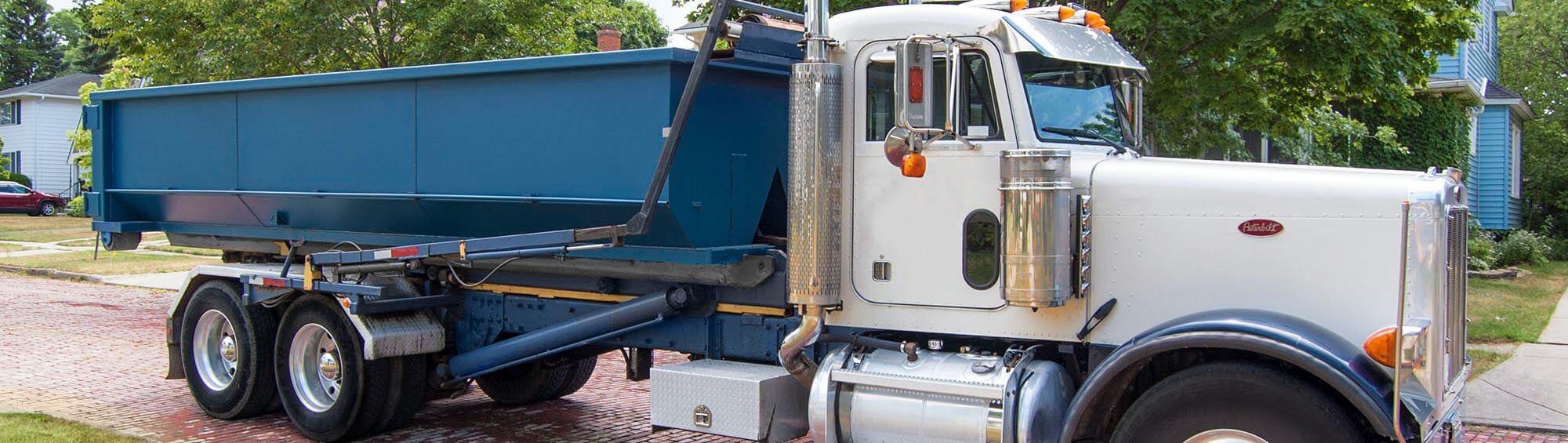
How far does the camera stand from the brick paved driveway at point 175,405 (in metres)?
8.56

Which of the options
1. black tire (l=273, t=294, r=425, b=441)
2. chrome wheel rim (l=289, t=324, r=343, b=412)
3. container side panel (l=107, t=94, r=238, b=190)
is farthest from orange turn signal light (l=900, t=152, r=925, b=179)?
container side panel (l=107, t=94, r=238, b=190)

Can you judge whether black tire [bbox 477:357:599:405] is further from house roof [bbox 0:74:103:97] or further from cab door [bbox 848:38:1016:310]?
house roof [bbox 0:74:103:97]

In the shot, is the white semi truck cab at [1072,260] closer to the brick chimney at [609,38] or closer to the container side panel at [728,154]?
the container side panel at [728,154]

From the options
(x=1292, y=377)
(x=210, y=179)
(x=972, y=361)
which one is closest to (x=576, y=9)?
(x=210, y=179)

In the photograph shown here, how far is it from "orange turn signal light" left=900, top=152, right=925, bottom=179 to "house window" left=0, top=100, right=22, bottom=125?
56.1 m

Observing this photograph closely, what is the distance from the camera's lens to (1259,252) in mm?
5582

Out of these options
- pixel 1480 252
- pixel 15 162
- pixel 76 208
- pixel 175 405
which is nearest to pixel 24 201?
pixel 76 208

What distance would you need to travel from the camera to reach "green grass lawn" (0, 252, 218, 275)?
2173cm

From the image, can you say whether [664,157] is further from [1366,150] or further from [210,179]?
[1366,150]

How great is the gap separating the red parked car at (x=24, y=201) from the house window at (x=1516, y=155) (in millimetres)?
42364

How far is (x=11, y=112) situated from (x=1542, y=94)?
178 feet

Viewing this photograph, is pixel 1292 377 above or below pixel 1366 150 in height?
below

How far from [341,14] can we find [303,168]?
8.02 metres

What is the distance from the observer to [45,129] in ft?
172
